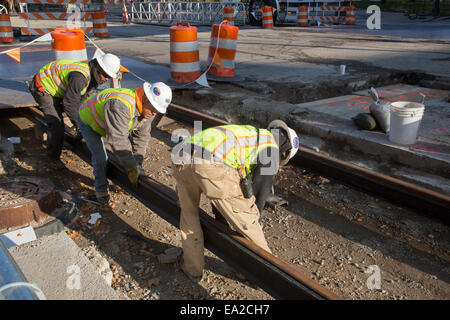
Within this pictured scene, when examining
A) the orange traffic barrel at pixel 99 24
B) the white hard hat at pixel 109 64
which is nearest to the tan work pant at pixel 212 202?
the white hard hat at pixel 109 64

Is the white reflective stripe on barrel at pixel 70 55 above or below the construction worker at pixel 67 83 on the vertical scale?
above

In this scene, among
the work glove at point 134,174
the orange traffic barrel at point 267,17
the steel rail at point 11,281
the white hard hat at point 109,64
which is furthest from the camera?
the orange traffic barrel at point 267,17

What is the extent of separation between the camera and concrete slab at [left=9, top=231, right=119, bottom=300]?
9.29 ft

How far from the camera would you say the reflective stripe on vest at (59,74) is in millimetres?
5152

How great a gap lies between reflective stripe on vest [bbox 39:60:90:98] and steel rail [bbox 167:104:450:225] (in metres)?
3.05

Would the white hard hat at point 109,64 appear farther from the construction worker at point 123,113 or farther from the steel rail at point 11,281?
the steel rail at point 11,281

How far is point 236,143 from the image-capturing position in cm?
303

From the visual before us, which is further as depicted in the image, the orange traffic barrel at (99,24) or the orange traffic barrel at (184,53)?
the orange traffic barrel at (99,24)

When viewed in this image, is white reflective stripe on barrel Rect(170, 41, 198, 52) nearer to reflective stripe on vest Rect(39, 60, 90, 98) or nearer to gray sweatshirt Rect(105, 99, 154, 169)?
reflective stripe on vest Rect(39, 60, 90, 98)

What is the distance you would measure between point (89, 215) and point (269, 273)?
2383mm

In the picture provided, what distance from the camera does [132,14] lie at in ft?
91.2

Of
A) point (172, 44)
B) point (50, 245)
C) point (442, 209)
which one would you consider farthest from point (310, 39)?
point (50, 245)

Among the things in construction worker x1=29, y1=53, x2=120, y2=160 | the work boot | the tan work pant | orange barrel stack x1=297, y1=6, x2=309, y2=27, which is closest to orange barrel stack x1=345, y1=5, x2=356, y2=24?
orange barrel stack x1=297, y1=6, x2=309, y2=27
